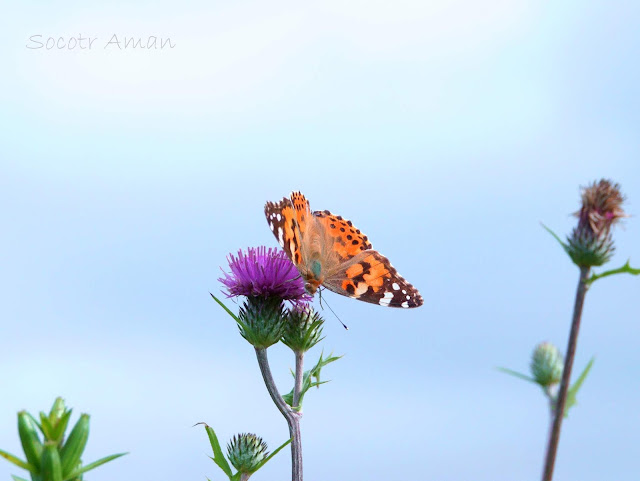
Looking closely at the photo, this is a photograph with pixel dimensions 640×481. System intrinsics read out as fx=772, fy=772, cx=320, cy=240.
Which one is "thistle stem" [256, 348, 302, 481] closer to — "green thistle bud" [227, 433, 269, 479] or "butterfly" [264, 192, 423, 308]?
"green thistle bud" [227, 433, 269, 479]

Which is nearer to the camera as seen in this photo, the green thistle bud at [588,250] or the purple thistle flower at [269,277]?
the green thistle bud at [588,250]

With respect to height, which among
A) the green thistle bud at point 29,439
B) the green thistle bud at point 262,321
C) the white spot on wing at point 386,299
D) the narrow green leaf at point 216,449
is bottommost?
the green thistle bud at point 29,439

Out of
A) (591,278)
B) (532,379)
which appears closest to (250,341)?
(532,379)

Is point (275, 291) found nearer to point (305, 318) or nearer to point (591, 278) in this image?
point (305, 318)

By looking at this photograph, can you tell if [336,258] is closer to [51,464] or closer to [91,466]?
[91,466]

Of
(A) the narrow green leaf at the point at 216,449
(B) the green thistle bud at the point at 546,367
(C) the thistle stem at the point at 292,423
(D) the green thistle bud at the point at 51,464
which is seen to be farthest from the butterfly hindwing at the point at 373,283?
(D) the green thistle bud at the point at 51,464

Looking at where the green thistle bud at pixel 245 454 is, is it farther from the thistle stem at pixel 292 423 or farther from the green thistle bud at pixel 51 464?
the green thistle bud at pixel 51 464

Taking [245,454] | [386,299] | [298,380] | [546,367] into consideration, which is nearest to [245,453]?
[245,454]
